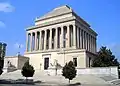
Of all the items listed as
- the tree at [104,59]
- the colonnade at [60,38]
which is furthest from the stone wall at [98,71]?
the colonnade at [60,38]

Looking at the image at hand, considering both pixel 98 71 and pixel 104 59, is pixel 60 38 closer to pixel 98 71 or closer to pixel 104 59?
pixel 104 59

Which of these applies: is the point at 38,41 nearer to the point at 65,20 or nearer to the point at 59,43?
the point at 59,43

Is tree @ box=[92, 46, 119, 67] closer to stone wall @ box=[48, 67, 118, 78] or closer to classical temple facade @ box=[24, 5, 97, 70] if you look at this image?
classical temple facade @ box=[24, 5, 97, 70]

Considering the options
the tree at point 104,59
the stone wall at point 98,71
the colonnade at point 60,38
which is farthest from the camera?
the colonnade at point 60,38

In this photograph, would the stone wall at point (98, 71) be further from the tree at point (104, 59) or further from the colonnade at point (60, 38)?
the colonnade at point (60, 38)

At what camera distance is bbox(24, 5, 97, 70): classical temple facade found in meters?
52.1

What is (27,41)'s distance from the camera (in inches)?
2596

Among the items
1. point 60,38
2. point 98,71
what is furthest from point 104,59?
point 60,38

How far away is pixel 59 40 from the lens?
6338cm

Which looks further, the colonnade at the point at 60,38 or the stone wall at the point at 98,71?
the colonnade at the point at 60,38

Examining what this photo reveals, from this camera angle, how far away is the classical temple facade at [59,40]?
52125mm

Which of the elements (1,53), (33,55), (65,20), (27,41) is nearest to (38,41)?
(27,41)

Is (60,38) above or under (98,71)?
above

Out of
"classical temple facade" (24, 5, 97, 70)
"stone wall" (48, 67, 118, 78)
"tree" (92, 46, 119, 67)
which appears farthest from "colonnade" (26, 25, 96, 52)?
"stone wall" (48, 67, 118, 78)
